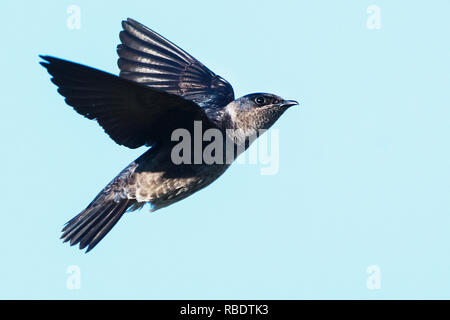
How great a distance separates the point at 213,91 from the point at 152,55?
789 mm

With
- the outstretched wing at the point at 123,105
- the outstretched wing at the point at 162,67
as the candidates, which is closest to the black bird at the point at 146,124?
the outstretched wing at the point at 123,105

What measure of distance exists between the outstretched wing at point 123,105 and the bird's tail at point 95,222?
62 centimetres

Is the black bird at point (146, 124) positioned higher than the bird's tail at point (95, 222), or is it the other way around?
the black bird at point (146, 124)

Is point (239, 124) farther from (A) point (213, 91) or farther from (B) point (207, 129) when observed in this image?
(A) point (213, 91)

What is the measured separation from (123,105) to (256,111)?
1.38 m

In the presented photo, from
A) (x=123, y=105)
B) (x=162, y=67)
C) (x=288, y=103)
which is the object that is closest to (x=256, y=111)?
(x=288, y=103)

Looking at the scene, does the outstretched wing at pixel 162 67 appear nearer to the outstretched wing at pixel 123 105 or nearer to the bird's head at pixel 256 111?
the bird's head at pixel 256 111

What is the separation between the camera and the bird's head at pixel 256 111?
25.0ft

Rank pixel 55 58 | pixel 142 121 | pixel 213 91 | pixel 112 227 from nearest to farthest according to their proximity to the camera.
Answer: pixel 55 58 < pixel 142 121 < pixel 112 227 < pixel 213 91

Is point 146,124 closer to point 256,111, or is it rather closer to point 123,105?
point 123,105

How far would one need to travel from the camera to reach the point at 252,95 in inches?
305

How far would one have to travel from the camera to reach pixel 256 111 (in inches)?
302
